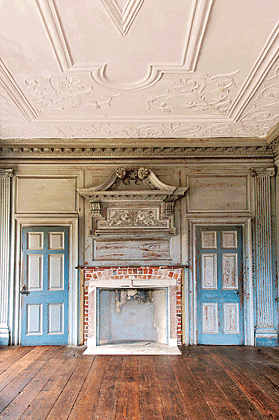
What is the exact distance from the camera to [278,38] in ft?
8.52

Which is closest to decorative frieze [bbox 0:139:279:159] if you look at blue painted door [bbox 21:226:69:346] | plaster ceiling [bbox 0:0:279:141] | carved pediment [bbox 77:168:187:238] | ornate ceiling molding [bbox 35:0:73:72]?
carved pediment [bbox 77:168:187:238]

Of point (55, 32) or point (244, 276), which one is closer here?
point (55, 32)

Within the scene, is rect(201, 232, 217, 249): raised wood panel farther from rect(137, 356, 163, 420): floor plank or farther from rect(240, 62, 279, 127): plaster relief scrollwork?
rect(137, 356, 163, 420): floor plank

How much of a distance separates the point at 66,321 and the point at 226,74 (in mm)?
3965

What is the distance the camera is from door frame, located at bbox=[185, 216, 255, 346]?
4.86m

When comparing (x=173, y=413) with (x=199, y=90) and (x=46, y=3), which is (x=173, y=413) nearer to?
(x=199, y=90)

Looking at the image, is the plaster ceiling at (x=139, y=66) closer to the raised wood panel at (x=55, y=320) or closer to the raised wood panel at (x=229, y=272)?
the raised wood panel at (x=229, y=272)

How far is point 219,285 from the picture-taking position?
16.1ft

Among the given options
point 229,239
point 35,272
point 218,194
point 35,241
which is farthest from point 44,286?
point 218,194

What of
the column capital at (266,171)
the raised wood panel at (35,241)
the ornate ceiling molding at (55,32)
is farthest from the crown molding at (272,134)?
the raised wood panel at (35,241)

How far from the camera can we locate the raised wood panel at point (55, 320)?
15.9 feet

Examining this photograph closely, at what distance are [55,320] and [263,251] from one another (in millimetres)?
3338

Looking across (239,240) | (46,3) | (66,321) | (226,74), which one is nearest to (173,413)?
(66,321)

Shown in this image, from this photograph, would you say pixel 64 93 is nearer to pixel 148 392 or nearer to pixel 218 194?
pixel 218 194
